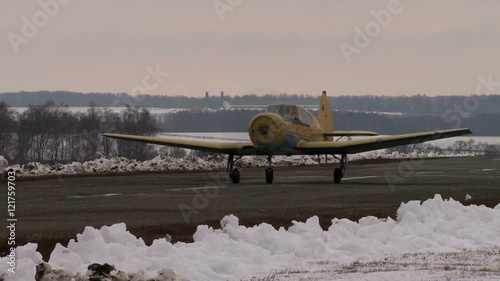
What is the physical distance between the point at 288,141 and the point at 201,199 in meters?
10.9

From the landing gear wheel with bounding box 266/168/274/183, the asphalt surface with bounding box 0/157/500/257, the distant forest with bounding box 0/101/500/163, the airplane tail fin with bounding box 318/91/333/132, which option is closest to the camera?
the asphalt surface with bounding box 0/157/500/257

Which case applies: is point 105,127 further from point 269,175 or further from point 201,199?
point 201,199

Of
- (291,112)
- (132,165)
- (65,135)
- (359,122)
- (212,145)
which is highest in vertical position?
(291,112)

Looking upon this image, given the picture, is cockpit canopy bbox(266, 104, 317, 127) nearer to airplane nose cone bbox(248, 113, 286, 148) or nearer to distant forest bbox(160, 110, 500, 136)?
airplane nose cone bbox(248, 113, 286, 148)

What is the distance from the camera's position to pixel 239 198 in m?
25.4

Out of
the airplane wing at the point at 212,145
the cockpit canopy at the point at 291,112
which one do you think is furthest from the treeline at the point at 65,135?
the cockpit canopy at the point at 291,112

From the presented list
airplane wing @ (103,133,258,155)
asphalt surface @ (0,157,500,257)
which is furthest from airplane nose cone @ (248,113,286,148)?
asphalt surface @ (0,157,500,257)

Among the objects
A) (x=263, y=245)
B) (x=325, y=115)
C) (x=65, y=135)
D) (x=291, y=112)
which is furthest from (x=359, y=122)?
(x=263, y=245)

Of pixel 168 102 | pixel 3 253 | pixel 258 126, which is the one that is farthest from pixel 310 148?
pixel 168 102

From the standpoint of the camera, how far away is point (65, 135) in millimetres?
102250

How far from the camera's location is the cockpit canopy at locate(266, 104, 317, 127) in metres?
35.2

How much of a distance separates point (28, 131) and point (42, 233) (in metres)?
86.4

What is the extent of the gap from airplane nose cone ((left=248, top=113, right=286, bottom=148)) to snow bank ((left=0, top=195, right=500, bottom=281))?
602 inches

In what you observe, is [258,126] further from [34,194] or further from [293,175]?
[34,194]
